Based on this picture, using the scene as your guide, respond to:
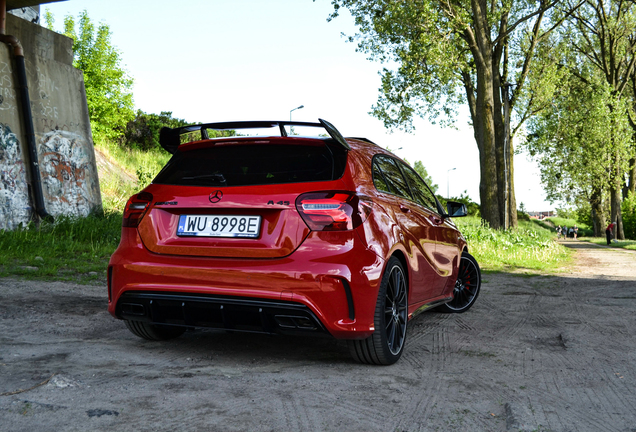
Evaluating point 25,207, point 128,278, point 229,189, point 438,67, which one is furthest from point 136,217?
point 438,67

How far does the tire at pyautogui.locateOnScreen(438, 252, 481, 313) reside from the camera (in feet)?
22.3

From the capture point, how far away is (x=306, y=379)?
358cm

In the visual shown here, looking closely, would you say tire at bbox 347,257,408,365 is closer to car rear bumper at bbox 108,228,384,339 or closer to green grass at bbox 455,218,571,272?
car rear bumper at bbox 108,228,384,339

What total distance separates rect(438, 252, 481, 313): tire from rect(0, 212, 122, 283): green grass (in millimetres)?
4824

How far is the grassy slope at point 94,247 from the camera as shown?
846 cm

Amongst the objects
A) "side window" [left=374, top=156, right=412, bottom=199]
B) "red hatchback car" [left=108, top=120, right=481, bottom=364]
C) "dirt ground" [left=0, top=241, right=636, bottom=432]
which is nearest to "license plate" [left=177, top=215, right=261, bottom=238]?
"red hatchback car" [left=108, top=120, right=481, bottom=364]

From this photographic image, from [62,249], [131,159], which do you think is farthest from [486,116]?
[62,249]

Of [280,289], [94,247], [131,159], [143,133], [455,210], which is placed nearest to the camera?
[280,289]

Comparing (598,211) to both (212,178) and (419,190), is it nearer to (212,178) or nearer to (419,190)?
(419,190)

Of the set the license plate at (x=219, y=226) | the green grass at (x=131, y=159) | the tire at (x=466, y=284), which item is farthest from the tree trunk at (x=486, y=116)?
the license plate at (x=219, y=226)

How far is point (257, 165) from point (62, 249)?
741 centimetres

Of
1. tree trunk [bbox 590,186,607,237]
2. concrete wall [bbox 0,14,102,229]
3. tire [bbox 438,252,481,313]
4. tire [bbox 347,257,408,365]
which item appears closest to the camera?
tire [bbox 347,257,408,365]

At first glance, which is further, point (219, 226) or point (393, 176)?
point (393, 176)

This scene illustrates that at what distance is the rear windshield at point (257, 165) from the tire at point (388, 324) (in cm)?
83
